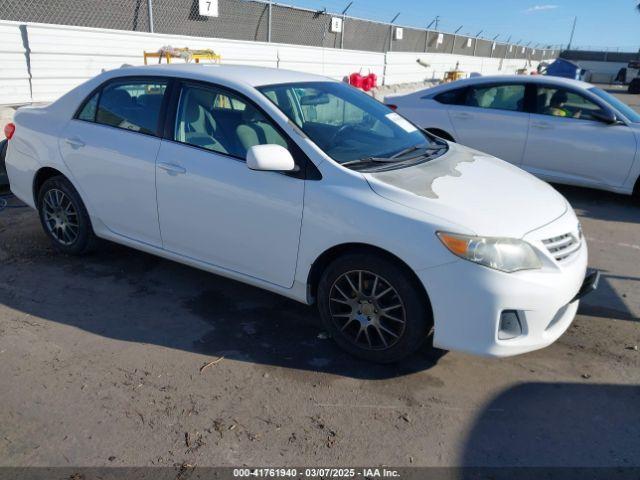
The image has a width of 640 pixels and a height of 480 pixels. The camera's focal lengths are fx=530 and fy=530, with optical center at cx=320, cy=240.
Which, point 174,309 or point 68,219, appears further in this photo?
point 68,219

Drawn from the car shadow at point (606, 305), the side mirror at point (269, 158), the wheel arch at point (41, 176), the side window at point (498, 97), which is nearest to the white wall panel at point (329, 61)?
the side window at point (498, 97)

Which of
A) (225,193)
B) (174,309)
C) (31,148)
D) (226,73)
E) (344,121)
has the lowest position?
(174,309)

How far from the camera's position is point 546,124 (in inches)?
275

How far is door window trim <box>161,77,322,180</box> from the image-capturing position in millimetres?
3281

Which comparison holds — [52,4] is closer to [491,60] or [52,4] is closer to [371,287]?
[371,287]

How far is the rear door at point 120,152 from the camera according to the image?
12.9 ft

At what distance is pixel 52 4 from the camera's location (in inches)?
414

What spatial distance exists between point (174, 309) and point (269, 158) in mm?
1483

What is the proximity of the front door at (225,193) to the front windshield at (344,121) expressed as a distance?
257 mm

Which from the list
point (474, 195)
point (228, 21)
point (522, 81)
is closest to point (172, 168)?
point (474, 195)

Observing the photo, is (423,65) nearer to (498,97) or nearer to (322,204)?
(498,97)

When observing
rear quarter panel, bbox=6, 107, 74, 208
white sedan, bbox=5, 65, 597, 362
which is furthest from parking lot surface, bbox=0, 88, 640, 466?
rear quarter panel, bbox=6, 107, 74, 208

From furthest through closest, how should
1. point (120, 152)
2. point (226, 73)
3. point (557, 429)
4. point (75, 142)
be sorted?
point (75, 142)
point (120, 152)
point (226, 73)
point (557, 429)

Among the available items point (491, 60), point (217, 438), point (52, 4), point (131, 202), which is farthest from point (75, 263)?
point (491, 60)
